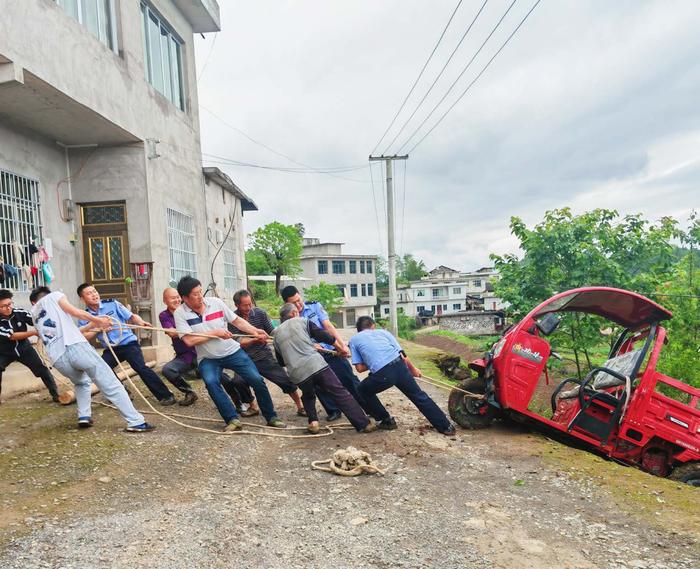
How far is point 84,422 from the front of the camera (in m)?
5.91

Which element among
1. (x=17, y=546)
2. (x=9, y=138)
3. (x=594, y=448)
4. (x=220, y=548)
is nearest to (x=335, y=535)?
(x=220, y=548)

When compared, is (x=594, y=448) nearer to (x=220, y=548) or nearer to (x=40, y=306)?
(x=220, y=548)

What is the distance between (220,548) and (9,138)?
26.1 ft

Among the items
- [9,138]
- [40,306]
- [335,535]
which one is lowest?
[335,535]

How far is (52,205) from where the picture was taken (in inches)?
376

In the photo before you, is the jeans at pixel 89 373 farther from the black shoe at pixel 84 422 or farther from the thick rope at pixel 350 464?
the thick rope at pixel 350 464

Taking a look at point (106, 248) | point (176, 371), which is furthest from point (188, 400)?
point (106, 248)

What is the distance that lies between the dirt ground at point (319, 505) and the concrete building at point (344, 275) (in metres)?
42.8

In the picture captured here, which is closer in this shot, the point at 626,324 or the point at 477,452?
the point at 477,452

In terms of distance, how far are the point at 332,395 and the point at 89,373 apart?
2.64m

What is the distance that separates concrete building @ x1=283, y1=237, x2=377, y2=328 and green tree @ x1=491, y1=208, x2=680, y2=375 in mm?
35183

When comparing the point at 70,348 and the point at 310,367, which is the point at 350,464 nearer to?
the point at 310,367

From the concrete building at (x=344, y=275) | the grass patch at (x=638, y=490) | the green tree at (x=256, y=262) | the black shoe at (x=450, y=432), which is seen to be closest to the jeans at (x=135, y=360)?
the black shoe at (x=450, y=432)

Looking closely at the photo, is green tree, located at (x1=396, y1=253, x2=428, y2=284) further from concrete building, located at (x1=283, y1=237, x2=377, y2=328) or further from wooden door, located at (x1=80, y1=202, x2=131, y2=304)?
wooden door, located at (x1=80, y1=202, x2=131, y2=304)
